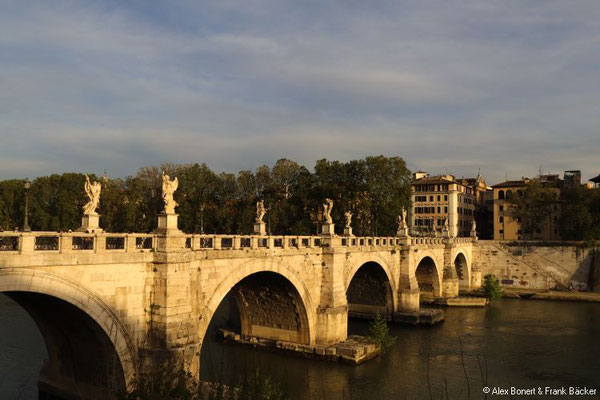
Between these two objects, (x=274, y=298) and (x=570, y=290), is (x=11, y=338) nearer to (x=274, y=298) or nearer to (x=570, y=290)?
(x=274, y=298)

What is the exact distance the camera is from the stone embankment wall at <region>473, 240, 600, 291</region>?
2478 inches

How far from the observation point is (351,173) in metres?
65.9

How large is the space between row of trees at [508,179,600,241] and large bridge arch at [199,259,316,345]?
48.7m

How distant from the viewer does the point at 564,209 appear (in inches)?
2805

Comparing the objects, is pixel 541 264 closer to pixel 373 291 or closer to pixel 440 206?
pixel 440 206

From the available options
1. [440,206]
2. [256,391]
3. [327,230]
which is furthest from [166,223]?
[440,206]

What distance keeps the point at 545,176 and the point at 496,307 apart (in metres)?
52.3

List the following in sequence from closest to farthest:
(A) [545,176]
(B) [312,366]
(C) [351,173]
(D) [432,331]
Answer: (B) [312,366] → (D) [432,331] → (C) [351,173] → (A) [545,176]

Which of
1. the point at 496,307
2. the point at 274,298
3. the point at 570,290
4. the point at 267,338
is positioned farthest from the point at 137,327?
the point at 570,290

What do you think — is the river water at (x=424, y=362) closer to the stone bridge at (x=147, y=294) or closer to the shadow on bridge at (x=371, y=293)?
the shadow on bridge at (x=371, y=293)

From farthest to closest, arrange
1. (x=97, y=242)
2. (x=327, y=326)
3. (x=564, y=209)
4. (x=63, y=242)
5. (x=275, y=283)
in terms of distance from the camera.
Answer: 1. (x=564, y=209)
2. (x=327, y=326)
3. (x=275, y=283)
4. (x=97, y=242)
5. (x=63, y=242)

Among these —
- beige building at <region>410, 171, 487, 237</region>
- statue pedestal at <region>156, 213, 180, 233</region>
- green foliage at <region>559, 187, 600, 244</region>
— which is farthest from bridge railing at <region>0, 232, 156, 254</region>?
beige building at <region>410, 171, 487, 237</region>

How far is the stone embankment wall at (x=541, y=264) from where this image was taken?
62.9 meters

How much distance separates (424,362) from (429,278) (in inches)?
1014
